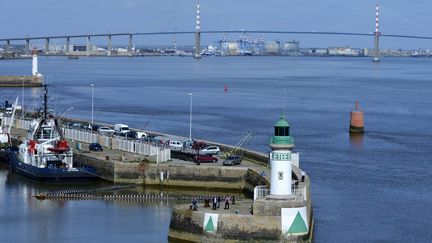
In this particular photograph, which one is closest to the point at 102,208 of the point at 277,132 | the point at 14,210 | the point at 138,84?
the point at 14,210

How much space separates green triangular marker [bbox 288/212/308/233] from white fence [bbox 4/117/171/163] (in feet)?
36.7

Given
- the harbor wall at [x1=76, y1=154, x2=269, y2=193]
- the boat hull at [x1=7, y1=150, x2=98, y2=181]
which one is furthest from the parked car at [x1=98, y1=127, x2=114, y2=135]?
the harbor wall at [x1=76, y1=154, x2=269, y2=193]

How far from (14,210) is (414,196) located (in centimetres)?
1212

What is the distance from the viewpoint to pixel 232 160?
32844mm

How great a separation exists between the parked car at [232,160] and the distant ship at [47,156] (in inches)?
173

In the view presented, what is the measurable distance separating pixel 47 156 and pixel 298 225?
14.2 meters

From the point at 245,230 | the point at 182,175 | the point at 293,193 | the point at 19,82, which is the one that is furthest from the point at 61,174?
the point at 19,82

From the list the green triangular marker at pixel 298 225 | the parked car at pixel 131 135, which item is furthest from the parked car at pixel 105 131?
the green triangular marker at pixel 298 225

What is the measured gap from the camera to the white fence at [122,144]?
110 ft

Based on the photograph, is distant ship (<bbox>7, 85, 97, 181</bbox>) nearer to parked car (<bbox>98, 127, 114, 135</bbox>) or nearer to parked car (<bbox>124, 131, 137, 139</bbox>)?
parked car (<bbox>124, 131, 137, 139</bbox>)

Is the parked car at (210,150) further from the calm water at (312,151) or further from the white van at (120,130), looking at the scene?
the white van at (120,130)

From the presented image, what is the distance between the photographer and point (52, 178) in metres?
33.8

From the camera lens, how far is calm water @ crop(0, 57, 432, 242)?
26781 mm

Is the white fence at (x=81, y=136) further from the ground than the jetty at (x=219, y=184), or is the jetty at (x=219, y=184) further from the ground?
the white fence at (x=81, y=136)
